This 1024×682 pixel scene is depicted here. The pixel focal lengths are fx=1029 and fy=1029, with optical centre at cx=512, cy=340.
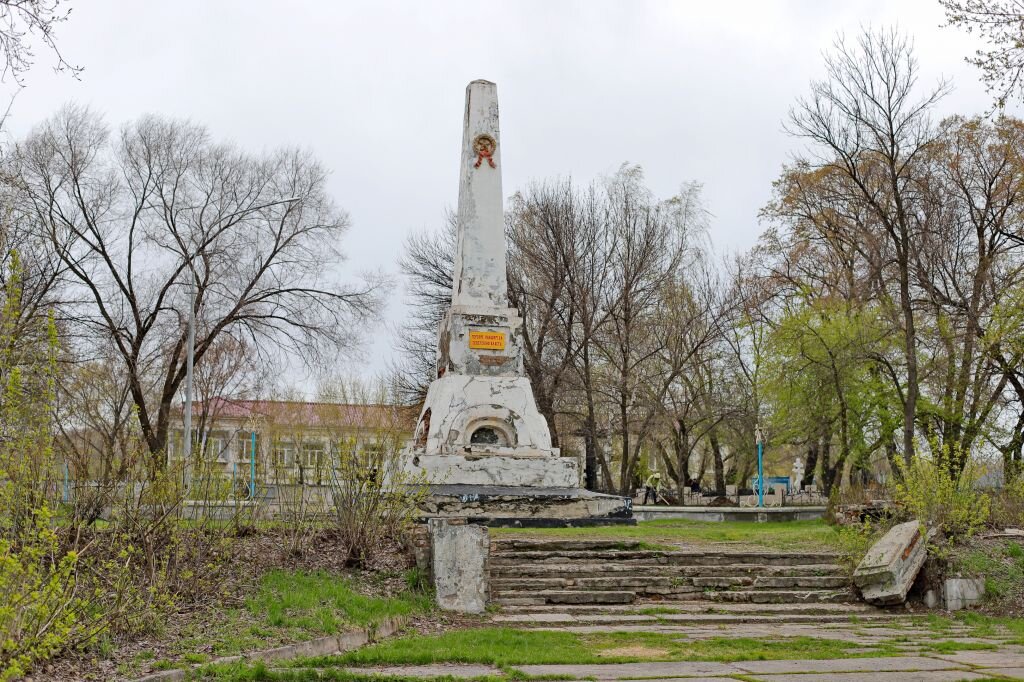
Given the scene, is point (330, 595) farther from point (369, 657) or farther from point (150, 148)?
point (150, 148)

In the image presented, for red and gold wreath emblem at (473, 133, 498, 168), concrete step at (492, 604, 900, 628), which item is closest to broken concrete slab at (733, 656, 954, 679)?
concrete step at (492, 604, 900, 628)

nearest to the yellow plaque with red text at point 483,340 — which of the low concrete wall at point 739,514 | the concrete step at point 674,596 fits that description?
the low concrete wall at point 739,514

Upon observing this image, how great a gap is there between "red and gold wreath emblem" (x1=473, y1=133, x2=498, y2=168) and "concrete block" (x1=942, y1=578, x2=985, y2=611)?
1467cm

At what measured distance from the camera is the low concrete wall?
2580 centimetres

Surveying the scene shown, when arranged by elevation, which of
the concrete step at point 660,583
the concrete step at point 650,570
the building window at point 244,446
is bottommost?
the concrete step at point 660,583

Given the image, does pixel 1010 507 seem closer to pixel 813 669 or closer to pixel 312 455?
pixel 813 669

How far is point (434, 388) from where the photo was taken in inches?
948

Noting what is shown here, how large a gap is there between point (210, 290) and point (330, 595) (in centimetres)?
2152

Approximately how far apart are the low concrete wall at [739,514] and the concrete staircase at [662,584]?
433 inches

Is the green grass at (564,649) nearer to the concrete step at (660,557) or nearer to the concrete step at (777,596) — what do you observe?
the concrete step at (777,596)

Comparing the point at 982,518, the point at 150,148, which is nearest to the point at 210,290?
the point at 150,148

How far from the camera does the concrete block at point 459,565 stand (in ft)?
39.2

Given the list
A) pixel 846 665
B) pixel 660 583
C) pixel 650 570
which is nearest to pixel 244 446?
pixel 650 570

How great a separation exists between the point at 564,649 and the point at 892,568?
5444mm
